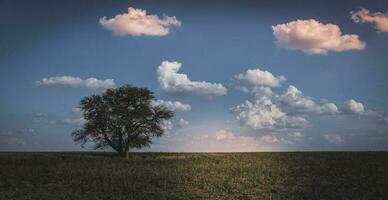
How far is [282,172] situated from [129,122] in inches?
1429

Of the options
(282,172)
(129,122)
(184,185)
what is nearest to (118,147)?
(129,122)

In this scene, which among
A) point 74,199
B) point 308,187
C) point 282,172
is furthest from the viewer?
point 282,172

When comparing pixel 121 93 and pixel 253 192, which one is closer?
pixel 253 192

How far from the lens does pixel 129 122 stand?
71.8 m

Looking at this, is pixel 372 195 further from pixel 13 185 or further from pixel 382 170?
pixel 13 185

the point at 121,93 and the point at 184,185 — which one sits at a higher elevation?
the point at 121,93

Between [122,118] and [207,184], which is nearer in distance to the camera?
[207,184]

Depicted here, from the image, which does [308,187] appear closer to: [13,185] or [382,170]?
[382,170]

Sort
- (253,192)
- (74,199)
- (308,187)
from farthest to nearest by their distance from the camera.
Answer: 1. (308,187)
2. (253,192)
3. (74,199)

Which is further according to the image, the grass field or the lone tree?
the lone tree

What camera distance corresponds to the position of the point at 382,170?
134ft

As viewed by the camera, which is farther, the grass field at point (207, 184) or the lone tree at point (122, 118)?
the lone tree at point (122, 118)

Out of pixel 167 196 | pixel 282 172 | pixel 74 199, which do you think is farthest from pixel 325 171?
pixel 74 199

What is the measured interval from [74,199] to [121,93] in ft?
157
